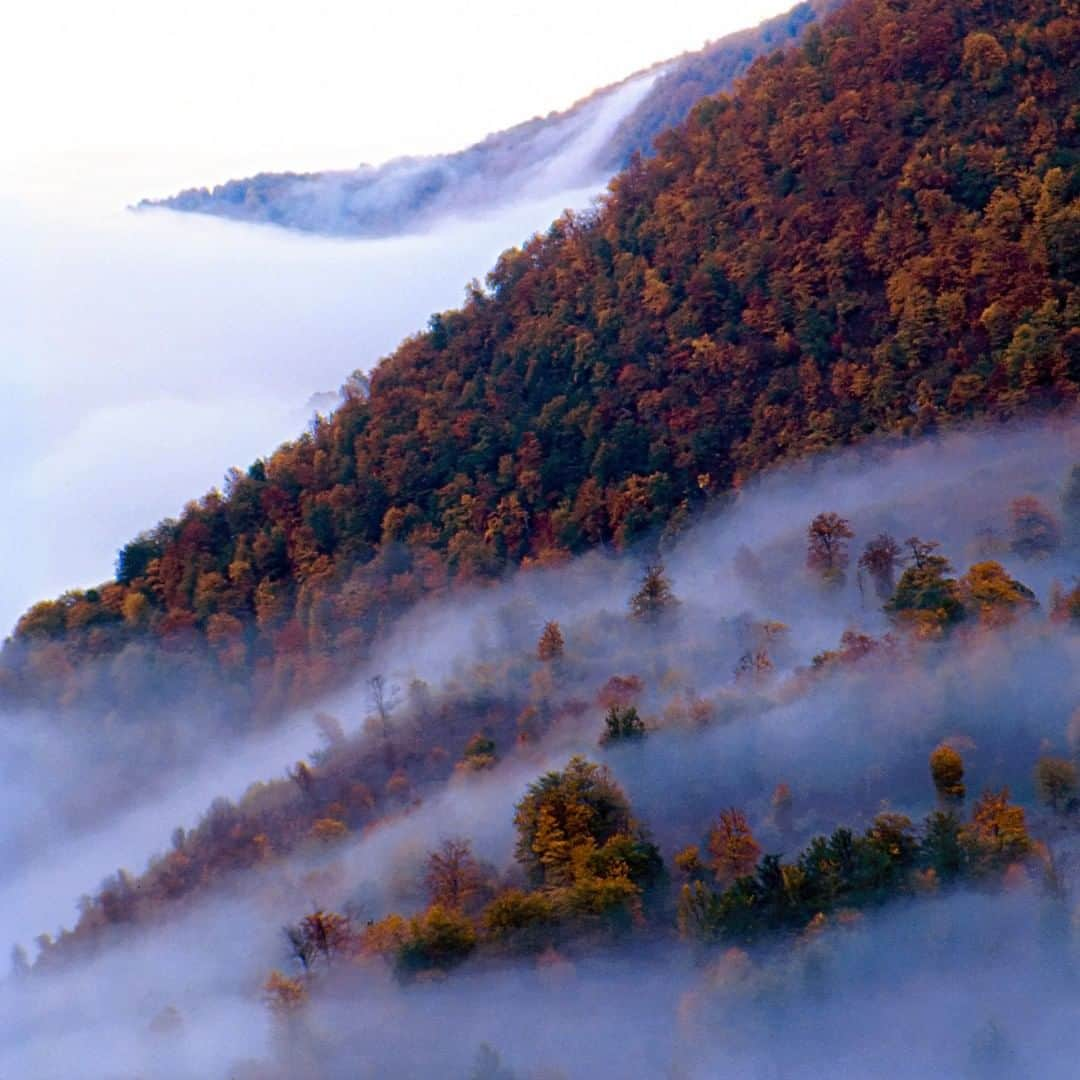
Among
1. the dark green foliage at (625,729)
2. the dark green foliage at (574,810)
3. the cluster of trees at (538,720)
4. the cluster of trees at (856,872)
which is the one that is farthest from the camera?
the dark green foliage at (625,729)

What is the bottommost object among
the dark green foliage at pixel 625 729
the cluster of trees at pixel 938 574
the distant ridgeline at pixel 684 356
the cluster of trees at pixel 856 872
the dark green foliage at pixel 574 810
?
the cluster of trees at pixel 856 872

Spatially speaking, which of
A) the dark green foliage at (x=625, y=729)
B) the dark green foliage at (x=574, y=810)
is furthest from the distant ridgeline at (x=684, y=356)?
the dark green foliage at (x=574, y=810)

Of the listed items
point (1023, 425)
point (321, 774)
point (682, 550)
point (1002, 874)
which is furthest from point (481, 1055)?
point (1023, 425)

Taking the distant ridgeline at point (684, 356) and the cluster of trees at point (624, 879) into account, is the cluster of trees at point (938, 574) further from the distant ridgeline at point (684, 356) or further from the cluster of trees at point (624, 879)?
the distant ridgeline at point (684, 356)

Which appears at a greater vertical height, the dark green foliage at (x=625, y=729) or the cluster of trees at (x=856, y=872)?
the dark green foliage at (x=625, y=729)

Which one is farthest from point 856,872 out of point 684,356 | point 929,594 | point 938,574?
point 684,356

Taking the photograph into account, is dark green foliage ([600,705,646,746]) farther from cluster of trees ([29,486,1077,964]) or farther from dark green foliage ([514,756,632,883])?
dark green foliage ([514,756,632,883])

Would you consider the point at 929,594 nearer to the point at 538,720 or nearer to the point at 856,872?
the point at 856,872

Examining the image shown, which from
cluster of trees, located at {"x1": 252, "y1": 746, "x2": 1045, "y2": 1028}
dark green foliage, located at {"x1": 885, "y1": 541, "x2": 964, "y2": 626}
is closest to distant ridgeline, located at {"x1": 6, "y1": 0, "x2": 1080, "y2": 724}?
dark green foliage, located at {"x1": 885, "y1": 541, "x2": 964, "y2": 626}
